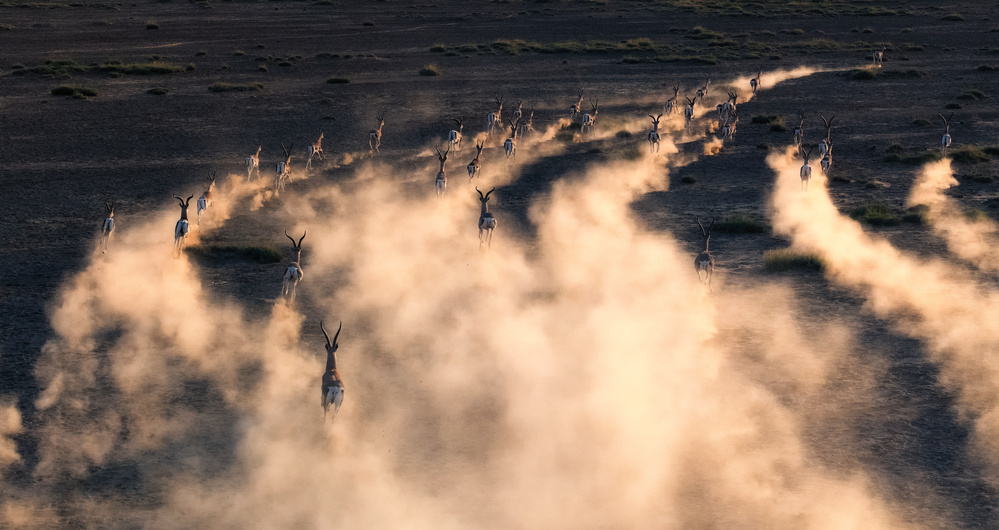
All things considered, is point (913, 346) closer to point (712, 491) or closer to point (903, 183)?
point (712, 491)

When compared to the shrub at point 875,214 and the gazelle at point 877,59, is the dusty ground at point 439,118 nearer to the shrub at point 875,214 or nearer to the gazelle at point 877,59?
the shrub at point 875,214

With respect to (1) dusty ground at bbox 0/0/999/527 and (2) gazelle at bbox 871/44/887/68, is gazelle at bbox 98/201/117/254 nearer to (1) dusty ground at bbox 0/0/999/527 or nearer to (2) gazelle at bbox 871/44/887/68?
(1) dusty ground at bbox 0/0/999/527

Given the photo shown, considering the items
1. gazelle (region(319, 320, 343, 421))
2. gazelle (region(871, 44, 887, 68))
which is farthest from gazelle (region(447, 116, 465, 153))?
gazelle (region(871, 44, 887, 68))

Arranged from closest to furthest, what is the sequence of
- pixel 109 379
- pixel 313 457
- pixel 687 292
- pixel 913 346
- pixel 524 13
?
1. pixel 313 457
2. pixel 109 379
3. pixel 913 346
4. pixel 687 292
5. pixel 524 13

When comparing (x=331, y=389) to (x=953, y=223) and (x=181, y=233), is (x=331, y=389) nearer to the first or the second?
(x=181, y=233)

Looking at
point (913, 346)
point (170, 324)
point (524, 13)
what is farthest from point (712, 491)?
point (524, 13)

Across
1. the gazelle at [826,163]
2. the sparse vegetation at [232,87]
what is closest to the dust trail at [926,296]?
the gazelle at [826,163]

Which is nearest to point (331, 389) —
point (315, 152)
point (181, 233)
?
point (181, 233)
